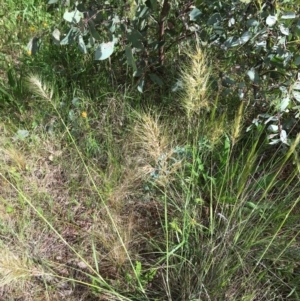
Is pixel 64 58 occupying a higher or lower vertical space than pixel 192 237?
higher

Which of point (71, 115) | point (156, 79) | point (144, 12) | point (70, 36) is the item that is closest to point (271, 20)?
point (144, 12)

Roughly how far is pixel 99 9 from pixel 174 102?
53cm

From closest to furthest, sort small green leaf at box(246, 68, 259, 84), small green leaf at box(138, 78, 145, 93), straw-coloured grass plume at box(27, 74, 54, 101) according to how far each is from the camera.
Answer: straw-coloured grass plume at box(27, 74, 54, 101)
small green leaf at box(246, 68, 259, 84)
small green leaf at box(138, 78, 145, 93)

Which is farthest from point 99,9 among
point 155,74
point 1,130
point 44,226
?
point 44,226

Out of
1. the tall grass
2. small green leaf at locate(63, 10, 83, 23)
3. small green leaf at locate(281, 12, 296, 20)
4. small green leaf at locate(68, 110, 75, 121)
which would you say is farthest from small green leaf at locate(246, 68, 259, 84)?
small green leaf at locate(68, 110, 75, 121)

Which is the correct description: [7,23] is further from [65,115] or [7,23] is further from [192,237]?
[192,237]

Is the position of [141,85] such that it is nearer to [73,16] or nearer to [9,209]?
[73,16]

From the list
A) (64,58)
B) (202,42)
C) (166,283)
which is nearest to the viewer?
(166,283)

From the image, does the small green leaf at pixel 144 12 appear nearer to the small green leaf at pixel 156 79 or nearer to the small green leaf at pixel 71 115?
the small green leaf at pixel 156 79

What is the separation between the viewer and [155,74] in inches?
83.4

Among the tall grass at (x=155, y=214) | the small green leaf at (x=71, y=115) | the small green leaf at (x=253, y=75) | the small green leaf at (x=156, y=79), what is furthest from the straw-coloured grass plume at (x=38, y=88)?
the small green leaf at (x=253, y=75)

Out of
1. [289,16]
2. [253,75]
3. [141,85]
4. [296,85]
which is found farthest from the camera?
[141,85]

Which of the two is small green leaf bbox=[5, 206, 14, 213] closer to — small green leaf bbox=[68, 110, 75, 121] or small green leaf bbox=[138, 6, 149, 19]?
small green leaf bbox=[68, 110, 75, 121]

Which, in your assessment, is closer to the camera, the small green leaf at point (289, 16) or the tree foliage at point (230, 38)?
the small green leaf at point (289, 16)
